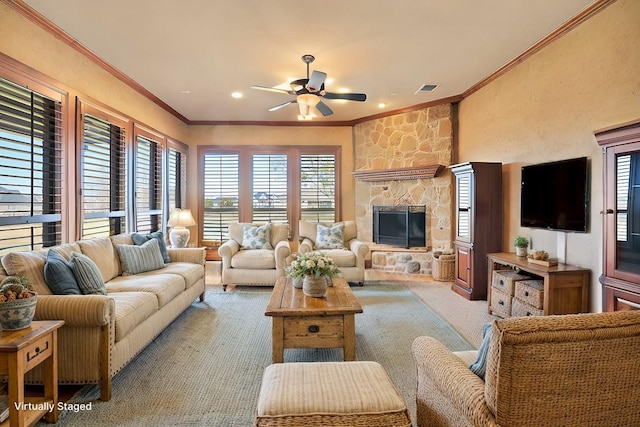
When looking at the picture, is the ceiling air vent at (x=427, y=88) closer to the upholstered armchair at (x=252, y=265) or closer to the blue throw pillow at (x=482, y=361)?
the upholstered armchair at (x=252, y=265)

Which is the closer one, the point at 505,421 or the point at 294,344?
the point at 505,421

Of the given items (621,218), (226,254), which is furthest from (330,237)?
(621,218)

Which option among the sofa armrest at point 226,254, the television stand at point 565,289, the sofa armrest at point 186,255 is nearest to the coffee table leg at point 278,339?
the sofa armrest at point 186,255

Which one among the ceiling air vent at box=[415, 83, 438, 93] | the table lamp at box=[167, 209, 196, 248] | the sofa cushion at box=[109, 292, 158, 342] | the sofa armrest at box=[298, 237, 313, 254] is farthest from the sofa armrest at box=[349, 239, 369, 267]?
the sofa cushion at box=[109, 292, 158, 342]

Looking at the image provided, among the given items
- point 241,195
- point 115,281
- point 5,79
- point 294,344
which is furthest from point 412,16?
point 241,195

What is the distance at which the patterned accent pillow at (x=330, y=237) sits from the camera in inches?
219

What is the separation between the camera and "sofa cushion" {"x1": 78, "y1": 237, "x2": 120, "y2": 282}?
323cm

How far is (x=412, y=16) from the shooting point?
9.93 ft

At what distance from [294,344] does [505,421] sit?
168cm

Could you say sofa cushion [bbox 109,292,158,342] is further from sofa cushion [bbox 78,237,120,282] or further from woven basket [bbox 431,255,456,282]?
woven basket [bbox 431,255,456,282]

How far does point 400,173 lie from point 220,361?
4393 millimetres

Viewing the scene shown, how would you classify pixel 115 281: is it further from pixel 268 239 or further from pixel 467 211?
pixel 467 211

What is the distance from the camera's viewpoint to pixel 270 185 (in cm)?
680

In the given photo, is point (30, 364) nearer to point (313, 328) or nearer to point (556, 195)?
point (313, 328)
